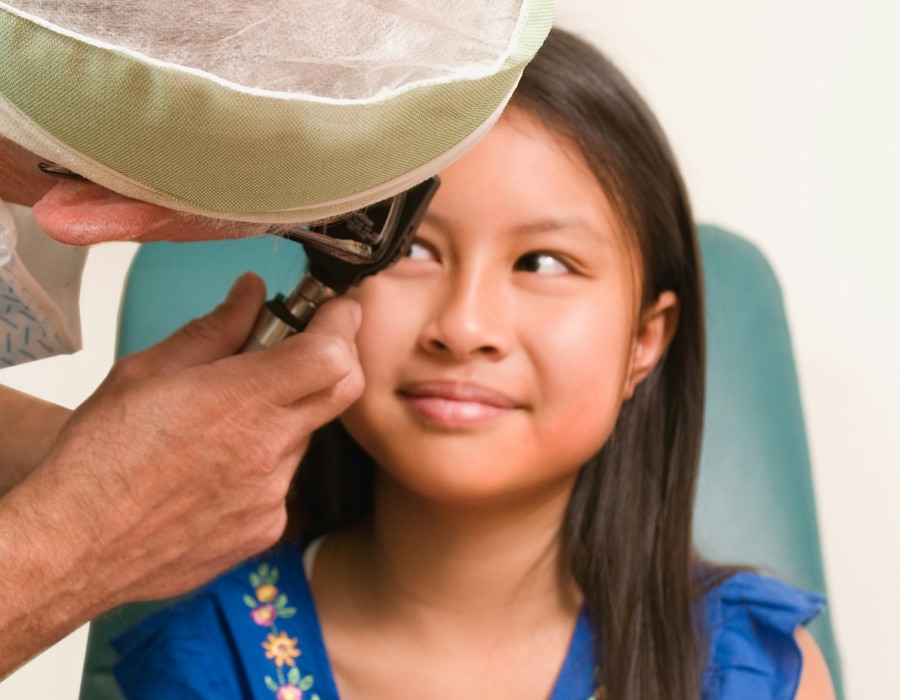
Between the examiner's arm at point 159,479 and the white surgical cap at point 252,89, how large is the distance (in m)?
0.24

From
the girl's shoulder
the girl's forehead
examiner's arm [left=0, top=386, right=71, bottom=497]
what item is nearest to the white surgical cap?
the girl's forehead

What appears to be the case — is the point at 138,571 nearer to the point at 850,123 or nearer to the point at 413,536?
the point at 413,536

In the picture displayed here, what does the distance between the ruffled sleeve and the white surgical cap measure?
654mm

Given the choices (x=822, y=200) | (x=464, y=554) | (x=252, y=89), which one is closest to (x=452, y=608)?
(x=464, y=554)

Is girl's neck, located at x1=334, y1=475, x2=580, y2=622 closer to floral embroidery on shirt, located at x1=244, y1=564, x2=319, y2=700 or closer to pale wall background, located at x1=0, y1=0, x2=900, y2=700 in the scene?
floral embroidery on shirt, located at x1=244, y1=564, x2=319, y2=700

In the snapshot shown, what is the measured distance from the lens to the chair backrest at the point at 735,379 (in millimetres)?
1057

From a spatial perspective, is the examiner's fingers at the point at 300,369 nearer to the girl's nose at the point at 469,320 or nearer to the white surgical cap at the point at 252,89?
the girl's nose at the point at 469,320

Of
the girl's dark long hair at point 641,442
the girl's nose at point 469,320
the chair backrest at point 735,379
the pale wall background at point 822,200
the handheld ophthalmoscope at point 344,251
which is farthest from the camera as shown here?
the pale wall background at point 822,200

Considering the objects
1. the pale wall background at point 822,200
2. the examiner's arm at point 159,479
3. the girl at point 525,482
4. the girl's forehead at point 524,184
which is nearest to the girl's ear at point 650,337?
the girl at point 525,482

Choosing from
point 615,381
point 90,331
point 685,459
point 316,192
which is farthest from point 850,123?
point 316,192

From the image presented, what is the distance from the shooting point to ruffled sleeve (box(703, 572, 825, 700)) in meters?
0.89

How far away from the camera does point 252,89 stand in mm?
336

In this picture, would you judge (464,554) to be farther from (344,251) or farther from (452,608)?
(344,251)

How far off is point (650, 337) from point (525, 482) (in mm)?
200
